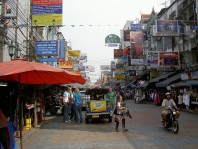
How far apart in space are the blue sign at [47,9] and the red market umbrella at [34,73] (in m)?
15.9

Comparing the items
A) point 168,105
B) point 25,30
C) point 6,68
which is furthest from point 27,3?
point 6,68

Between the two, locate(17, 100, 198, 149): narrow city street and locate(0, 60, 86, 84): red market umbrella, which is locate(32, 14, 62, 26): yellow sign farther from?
locate(0, 60, 86, 84): red market umbrella

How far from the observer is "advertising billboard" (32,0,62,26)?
2308cm

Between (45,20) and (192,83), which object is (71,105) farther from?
(192,83)

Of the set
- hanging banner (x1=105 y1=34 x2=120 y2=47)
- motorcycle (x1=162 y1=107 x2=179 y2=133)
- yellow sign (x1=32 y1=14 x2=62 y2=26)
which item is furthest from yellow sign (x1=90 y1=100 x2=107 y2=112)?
hanging banner (x1=105 y1=34 x2=120 y2=47)

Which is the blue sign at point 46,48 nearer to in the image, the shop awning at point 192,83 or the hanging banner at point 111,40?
the shop awning at point 192,83

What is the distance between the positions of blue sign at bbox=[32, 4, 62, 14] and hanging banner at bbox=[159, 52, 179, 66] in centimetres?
1419

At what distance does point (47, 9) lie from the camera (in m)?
23.2

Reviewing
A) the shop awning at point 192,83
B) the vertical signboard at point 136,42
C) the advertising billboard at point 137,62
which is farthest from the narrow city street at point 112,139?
the vertical signboard at point 136,42

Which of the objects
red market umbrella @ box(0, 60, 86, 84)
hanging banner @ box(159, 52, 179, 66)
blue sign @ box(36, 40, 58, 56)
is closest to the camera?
red market umbrella @ box(0, 60, 86, 84)

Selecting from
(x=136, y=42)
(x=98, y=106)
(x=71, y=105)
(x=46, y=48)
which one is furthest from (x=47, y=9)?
(x=136, y=42)

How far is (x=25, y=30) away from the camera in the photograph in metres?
26.7

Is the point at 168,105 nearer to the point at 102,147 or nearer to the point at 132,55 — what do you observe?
the point at 102,147

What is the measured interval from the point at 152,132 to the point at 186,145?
128 inches
